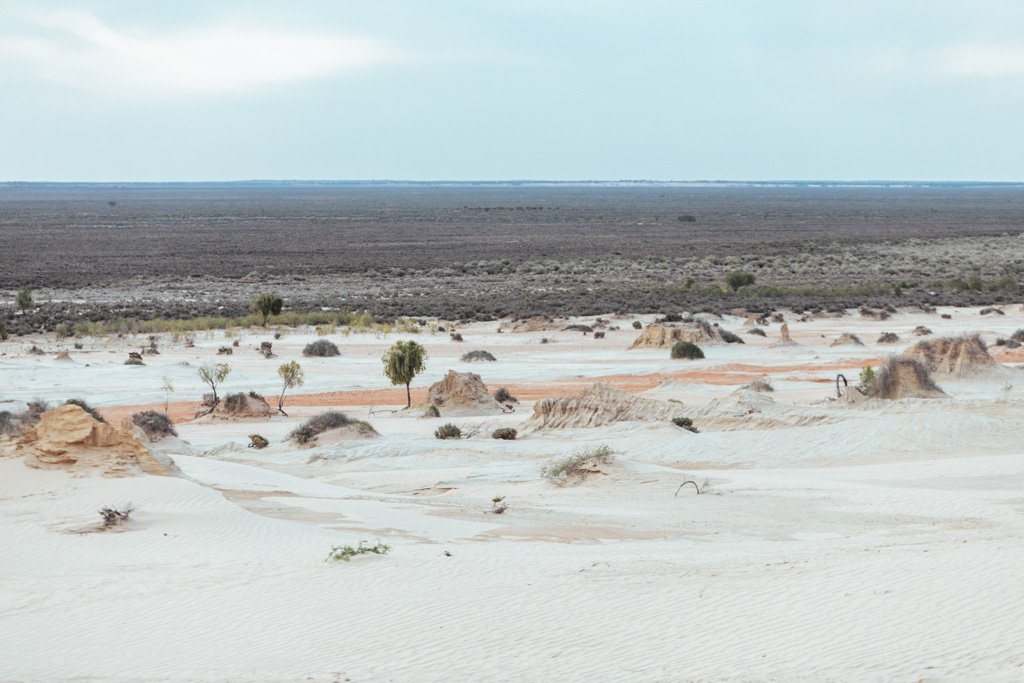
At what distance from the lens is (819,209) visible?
165 metres

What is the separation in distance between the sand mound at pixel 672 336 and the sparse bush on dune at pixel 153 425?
61.3 feet

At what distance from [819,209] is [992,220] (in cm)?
3426

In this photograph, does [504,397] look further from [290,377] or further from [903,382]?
[903,382]

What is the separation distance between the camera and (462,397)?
25.8 metres

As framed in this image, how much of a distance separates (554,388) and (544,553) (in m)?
17.2

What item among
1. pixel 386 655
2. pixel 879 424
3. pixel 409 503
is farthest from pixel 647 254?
pixel 386 655

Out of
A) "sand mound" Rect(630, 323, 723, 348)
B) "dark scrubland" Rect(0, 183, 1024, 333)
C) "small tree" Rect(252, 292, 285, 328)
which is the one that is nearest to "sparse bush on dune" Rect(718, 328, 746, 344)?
"sand mound" Rect(630, 323, 723, 348)

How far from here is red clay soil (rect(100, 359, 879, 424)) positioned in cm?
2669

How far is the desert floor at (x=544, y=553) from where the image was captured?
29.1 ft

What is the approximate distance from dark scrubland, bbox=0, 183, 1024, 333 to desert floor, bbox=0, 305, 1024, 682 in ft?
82.5

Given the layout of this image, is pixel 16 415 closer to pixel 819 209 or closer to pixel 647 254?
pixel 647 254

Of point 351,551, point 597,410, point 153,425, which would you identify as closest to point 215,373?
point 153,425

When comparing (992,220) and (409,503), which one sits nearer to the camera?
(409,503)

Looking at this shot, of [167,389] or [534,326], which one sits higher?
[167,389]
